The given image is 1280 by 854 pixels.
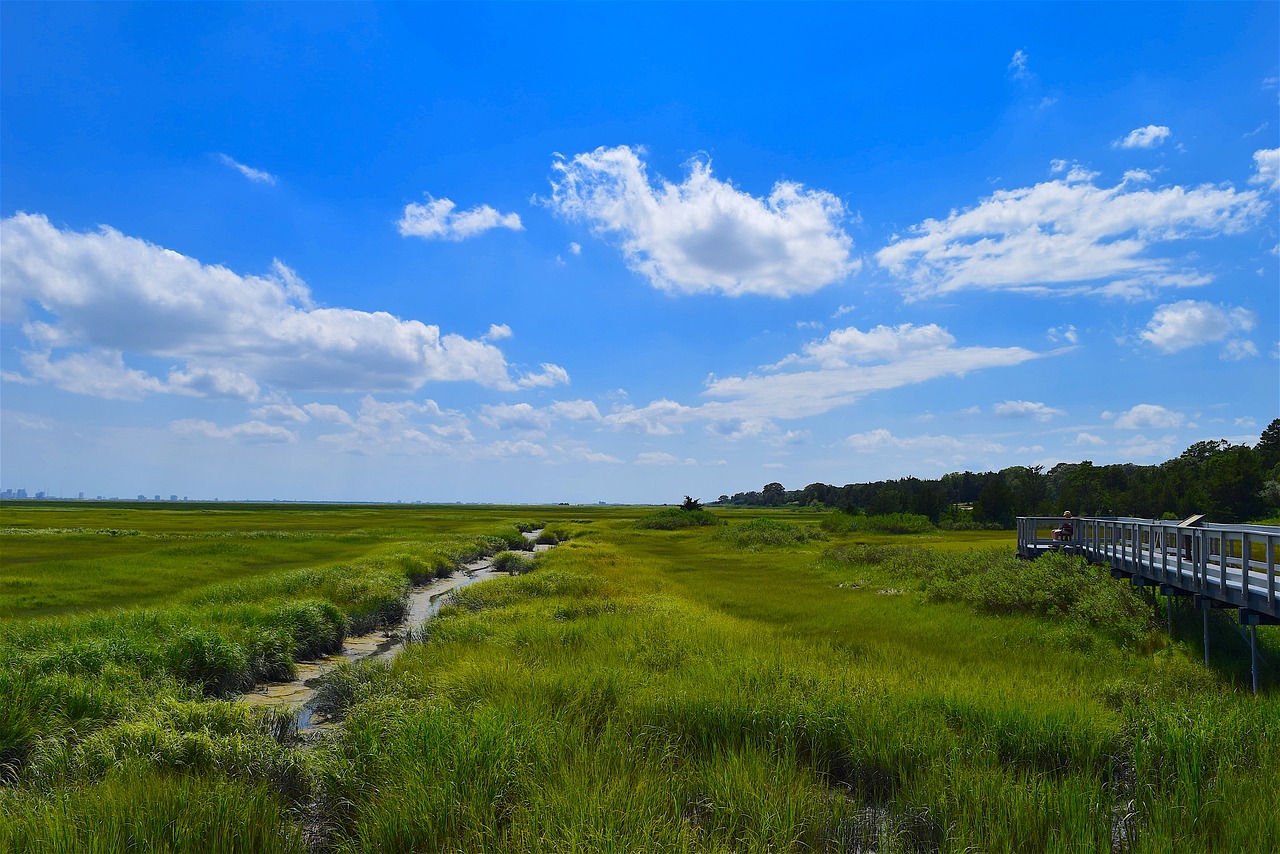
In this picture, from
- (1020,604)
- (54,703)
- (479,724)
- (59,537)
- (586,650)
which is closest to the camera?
(479,724)

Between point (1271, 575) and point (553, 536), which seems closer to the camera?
point (1271, 575)

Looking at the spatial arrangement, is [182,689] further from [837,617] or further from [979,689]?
[837,617]

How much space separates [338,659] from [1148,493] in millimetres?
107429

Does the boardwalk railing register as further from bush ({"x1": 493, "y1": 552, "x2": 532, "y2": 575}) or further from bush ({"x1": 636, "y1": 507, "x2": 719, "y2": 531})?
bush ({"x1": 636, "y1": 507, "x2": 719, "y2": 531})

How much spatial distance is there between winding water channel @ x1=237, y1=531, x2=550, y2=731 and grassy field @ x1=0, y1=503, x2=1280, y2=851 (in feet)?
2.12

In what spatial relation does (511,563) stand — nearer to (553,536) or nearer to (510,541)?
(510,541)

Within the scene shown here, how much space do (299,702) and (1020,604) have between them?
72.5 feet

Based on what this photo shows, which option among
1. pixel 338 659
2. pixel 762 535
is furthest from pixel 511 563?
pixel 762 535

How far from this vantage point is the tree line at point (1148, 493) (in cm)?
7344

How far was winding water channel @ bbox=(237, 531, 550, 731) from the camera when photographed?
14.8 m

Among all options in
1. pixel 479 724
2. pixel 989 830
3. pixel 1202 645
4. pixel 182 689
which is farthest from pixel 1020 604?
pixel 182 689

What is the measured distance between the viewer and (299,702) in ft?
50.0

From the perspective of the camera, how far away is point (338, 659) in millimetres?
19969

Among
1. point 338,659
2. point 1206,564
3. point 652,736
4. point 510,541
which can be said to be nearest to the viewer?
point 652,736
